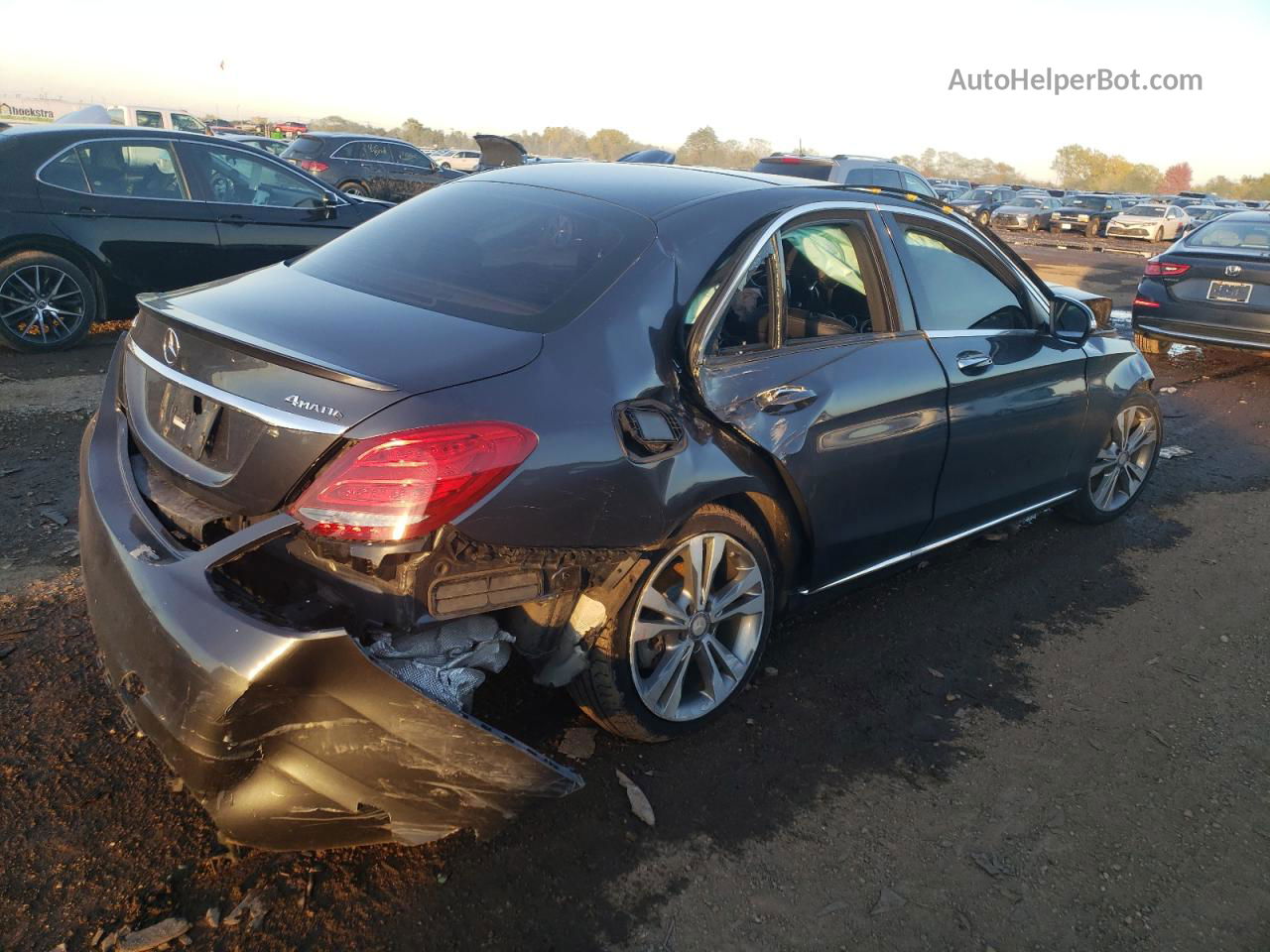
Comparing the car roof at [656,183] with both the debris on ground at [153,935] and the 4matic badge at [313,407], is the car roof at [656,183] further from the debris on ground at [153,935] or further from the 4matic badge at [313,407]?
the debris on ground at [153,935]

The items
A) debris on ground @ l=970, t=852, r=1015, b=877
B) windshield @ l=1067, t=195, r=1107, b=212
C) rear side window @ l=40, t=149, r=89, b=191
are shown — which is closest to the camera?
debris on ground @ l=970, t=852, r=1015, b=877

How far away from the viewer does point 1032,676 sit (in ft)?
12.4

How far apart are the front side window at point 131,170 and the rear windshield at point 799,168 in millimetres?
7790

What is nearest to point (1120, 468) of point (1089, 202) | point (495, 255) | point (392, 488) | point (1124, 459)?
point (1124, 459)

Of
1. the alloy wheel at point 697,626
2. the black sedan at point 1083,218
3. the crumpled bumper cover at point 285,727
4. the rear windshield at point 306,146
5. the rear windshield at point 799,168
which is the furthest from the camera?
the black sedan at point 1083,218

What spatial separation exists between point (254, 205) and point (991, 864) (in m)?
7.58

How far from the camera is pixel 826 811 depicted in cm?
291

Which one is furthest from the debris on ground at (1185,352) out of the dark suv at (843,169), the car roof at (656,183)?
the car roof at (656,183)

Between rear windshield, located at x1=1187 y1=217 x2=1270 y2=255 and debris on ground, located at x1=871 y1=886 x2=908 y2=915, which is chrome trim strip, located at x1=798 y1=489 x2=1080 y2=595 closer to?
debris on ground, located at x1=871 y1=886 x2=908 y2=915

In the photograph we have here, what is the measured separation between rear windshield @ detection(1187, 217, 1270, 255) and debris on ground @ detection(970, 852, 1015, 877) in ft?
28.2

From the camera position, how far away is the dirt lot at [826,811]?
7.96 ft

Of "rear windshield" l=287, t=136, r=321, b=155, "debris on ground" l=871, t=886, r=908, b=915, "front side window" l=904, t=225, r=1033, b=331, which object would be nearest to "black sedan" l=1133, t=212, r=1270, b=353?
"front side window" l=904, t=225, r=1033, b=331

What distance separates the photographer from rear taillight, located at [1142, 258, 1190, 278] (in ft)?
31.0

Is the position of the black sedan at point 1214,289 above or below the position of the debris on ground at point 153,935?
above
